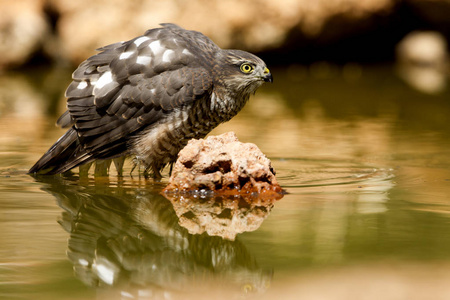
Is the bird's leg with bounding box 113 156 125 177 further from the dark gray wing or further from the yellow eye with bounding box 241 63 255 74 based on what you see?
the yellow eye with bounding box 241 63 255 74

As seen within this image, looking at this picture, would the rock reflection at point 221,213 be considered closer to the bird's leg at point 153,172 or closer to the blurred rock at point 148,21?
the bird's leg at point 153,172

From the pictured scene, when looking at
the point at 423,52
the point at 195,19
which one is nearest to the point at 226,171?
the point at 195,19

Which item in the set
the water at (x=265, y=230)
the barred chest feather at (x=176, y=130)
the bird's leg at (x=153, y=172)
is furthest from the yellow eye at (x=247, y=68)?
the bird's leg at (x=153, y=172)

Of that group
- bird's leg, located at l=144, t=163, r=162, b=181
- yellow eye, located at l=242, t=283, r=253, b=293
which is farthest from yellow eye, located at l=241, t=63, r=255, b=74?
yellow eye, located at l=242, t=283, r=253, b=293

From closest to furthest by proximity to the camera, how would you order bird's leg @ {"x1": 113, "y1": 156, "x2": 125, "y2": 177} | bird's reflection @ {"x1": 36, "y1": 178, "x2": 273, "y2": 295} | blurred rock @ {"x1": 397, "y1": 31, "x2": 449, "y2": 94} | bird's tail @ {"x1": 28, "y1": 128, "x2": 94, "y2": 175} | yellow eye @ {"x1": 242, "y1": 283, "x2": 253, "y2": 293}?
yellow eye @ {"x1": 242, "y1": 283, "x2": 253, "y2": 293}
bird's reflection @ {"x1": 36, "y1": 178, "x2": 273, "y2": 295}
bird's tail @ {"x1": 28, "y1": 128, "x2": 94, "y2": 175}
bird's leg @ {"x1": 113, "y1": 156, "x2": 125, "y2": 177}
blurred rock @ {"x1": 397, "y1": 31, "x2": 449, "y2": 94}

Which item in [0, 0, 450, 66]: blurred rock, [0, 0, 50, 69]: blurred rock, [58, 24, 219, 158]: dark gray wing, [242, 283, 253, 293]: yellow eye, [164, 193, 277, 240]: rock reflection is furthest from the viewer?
[0, 0, 450, 66]: blurred rock

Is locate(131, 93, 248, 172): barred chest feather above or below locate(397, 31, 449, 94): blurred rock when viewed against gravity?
below

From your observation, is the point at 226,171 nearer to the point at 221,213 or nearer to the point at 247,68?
the point at 221,213
